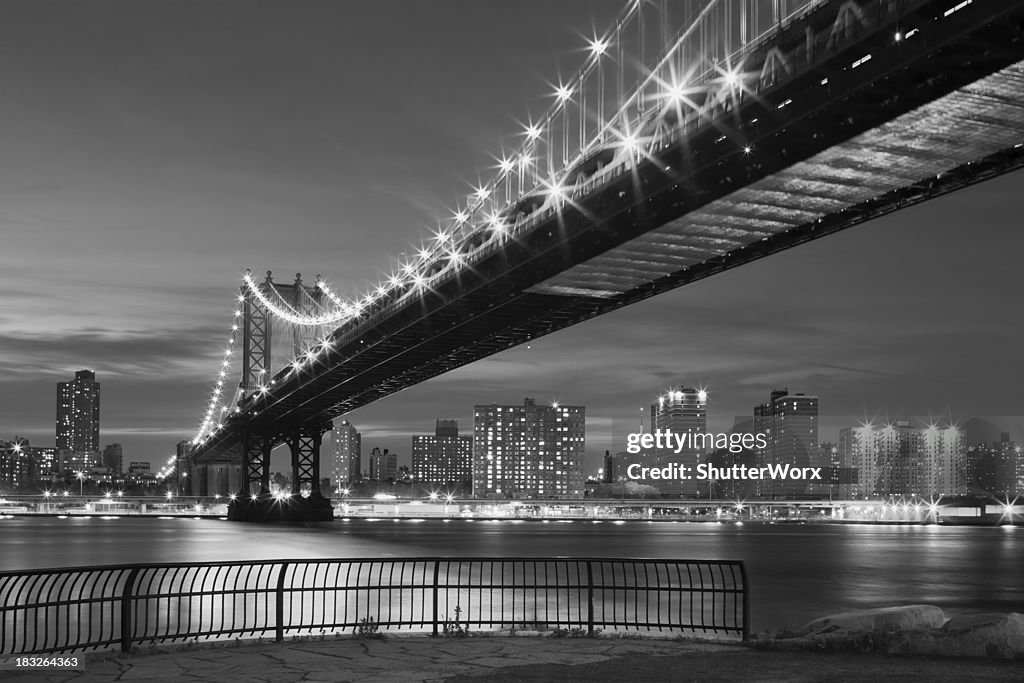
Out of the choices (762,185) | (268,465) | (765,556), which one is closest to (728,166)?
(762,185)

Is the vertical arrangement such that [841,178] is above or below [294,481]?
above

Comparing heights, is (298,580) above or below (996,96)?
below

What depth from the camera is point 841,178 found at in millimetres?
33188

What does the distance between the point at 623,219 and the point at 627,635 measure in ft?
78.0

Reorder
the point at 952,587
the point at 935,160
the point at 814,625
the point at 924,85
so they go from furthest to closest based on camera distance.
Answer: the point at 952,587 → the point at 935,160 → the point at 924,85 → the point at 814,625

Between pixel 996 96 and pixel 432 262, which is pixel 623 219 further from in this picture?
pixel 432 262

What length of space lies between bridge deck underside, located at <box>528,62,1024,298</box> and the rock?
12978 millimetres

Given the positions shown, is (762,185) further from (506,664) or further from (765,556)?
(765,556)

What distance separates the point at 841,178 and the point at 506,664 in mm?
23220

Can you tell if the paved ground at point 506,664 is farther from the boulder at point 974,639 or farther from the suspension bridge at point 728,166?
the suspension bridge at point 728,166

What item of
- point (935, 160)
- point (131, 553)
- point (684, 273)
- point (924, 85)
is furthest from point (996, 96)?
point (131, 553)

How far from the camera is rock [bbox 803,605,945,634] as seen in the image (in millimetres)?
14617

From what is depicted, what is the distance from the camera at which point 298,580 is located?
1379 inches

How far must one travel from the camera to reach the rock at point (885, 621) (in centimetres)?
1462
